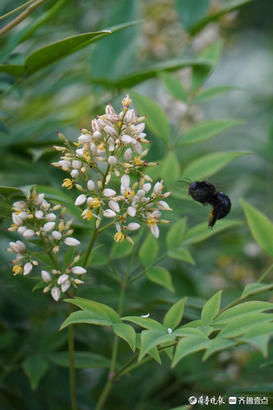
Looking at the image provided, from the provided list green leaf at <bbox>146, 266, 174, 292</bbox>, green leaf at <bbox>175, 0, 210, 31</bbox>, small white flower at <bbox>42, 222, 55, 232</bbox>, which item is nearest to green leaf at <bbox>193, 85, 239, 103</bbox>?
green leaf at <bbox>175, 0, 210, 31</bbox>

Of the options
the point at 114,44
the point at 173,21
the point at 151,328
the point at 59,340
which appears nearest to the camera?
the point at 151,328

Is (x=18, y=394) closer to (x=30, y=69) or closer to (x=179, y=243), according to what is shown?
(x=179, y=243)

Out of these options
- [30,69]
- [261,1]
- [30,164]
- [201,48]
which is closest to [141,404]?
[30,164]

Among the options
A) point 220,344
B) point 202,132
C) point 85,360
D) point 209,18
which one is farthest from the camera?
point 209,18

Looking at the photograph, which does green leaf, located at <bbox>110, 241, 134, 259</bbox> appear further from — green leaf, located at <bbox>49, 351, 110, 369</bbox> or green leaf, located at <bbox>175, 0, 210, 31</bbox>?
green leaf, located at <bbox>175, 0, 210, 31</bbox>

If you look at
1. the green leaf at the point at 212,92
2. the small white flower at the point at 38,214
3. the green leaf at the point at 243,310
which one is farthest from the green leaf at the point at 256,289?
the green leaf at the point at 212,92

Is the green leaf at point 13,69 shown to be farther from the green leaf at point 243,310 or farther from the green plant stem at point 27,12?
the green leaf at point 243,310

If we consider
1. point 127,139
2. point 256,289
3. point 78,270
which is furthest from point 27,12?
point 256,289

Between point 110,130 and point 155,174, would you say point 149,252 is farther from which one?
point 110,130
